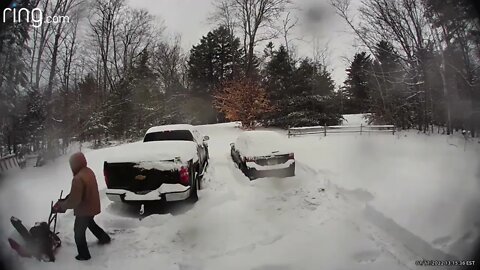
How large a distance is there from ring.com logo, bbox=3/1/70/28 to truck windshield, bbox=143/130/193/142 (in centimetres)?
119

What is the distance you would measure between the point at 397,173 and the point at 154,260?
249cm

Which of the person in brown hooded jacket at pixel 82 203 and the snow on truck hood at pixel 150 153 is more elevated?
the snow on truck hood at pixel 150 153

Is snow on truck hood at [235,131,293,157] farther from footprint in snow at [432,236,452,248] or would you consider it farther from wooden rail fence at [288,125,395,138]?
footprint in snow at [432,236,452,248]

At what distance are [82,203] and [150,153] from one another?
0.69 metres

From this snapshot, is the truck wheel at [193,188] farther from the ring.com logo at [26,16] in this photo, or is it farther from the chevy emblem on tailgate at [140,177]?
the ring.com logo at [26,16]

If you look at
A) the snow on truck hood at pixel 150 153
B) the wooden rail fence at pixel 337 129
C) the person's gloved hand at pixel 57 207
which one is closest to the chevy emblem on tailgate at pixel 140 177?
the snow on truck hood at pixel 150 153

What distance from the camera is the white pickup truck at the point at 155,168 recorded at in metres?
2.45

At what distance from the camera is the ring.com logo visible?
7.18 ft

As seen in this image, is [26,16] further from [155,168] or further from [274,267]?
[274,267]

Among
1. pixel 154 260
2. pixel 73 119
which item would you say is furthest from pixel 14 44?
pixel 154 260

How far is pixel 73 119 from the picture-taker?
2549mm

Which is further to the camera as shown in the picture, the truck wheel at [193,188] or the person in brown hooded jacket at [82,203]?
the truck wheel at [193,188]

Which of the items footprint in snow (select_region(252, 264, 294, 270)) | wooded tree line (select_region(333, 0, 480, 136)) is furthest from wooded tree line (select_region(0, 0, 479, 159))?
footprint in snow (select_region(252, 264, 294, 270))

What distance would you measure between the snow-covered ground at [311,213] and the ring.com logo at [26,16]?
3.80 feet
